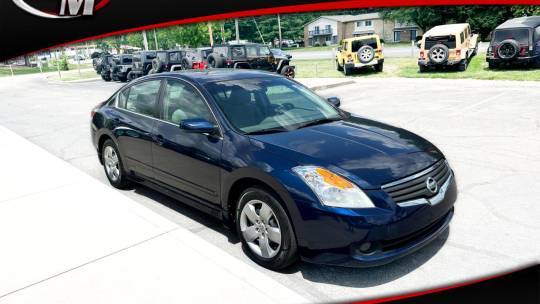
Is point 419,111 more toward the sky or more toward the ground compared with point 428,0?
more toward the ground

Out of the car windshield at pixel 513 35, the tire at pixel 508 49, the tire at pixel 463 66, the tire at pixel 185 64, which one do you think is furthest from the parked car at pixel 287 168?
the tire at pixel 185 64

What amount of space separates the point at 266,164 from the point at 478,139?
5.40 metres

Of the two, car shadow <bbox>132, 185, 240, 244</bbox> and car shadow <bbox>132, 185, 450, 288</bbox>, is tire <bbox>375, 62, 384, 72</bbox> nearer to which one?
car shadow <bbox>132, 185, 240, 244</bbox>

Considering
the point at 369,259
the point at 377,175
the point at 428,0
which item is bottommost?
the point at 369,259

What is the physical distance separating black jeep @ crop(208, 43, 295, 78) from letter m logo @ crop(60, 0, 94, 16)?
296 inches

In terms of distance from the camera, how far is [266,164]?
3.38 m

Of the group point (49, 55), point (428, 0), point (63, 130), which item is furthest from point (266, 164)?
point (49, 55)

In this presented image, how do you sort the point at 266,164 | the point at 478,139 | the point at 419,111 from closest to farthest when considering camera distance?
the point at 266,164
the point at 478,139
the point at 419,111

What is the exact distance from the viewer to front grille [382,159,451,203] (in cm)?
314

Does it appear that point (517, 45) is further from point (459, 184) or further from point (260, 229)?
point (260, 229)

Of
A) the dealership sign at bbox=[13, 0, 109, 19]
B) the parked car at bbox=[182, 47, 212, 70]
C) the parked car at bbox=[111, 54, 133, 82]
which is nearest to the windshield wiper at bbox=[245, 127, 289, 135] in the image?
the dealership sign at bbox=[13, 0, 109, 19]

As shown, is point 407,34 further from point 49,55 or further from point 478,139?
point 478,139

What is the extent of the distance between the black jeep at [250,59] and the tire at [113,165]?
14.1 metres

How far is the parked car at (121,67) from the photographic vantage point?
2812 cm
